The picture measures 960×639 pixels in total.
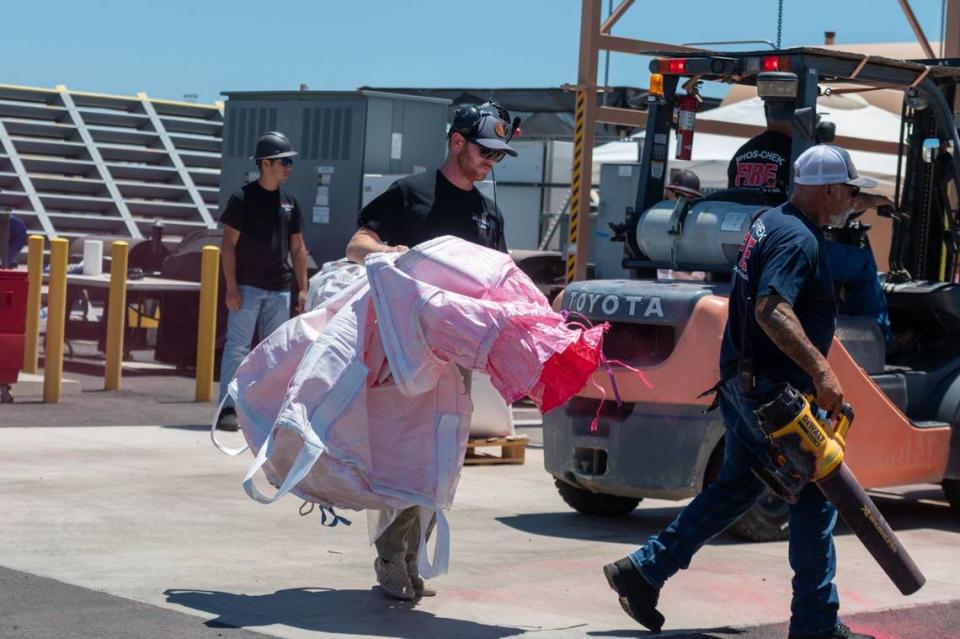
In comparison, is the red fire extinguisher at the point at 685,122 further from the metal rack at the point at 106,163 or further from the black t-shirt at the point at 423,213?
the metal rack at the point at 106,163

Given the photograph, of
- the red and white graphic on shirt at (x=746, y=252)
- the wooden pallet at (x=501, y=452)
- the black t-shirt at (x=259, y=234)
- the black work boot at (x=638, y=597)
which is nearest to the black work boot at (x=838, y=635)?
the black work boot at (x=638, y=597)

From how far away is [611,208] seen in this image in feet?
62.8

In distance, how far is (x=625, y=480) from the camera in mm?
8633

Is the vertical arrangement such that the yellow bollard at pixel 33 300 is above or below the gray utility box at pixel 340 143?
below

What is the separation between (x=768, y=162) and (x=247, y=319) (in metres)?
4.30

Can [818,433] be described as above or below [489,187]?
below

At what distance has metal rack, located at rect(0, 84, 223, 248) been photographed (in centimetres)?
2311

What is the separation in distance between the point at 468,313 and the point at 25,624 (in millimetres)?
1940

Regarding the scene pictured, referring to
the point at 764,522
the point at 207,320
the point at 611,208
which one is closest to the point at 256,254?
the point at 207,320

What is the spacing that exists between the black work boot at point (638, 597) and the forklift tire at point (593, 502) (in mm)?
2817

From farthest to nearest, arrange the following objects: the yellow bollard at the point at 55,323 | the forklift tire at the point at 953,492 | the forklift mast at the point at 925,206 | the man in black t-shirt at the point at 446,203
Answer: the yellow bollard at the point at 55,323 < the forklift mast at the point at 925,206 < the forklift tire at the point at 953,492 < the man in black t-shirt at the point at 446,203

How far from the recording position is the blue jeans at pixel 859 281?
28.9ft

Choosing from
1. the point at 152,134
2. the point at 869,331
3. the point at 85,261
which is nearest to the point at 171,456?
the point at 869,331

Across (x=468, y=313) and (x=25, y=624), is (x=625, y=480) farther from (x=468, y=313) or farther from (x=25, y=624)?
(x=25, y=624)
